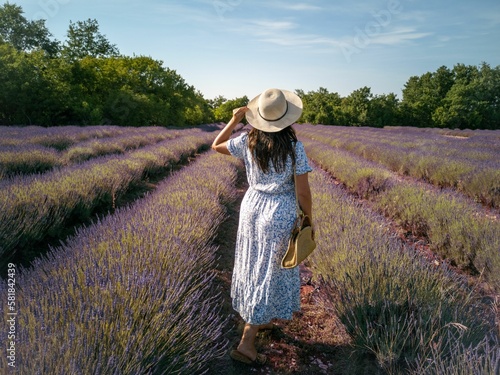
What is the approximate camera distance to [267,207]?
2.03m

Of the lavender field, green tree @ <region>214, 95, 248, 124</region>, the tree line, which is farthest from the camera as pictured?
green tree @ <region>214, 95, 248, 124</region>

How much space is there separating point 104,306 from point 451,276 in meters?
2.22

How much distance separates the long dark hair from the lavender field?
2.58 feet

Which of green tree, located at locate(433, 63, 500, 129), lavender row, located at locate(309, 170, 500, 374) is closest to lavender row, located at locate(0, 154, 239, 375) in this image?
lavender row, located at locate(309, 170, 500, 374)

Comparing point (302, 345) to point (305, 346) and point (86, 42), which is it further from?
point (86, 42)

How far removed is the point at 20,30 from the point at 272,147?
46090mm

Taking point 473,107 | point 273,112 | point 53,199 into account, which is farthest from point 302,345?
point 473,107

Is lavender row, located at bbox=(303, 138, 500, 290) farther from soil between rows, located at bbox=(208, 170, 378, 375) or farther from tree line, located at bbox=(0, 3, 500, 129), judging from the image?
tree line, located at bbox=(0, 3, 500, 129)

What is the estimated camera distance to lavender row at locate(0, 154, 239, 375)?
1163 mm

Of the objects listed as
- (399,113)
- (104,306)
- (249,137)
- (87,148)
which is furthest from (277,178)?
(399,113)

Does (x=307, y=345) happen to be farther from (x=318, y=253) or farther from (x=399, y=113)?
(x=399, y=113)

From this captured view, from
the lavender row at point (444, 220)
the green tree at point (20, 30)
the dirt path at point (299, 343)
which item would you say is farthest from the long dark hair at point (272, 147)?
the green tree at point (20, 30)

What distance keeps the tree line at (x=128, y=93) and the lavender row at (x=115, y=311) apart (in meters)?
21.1

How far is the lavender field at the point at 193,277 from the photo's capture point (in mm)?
1320
